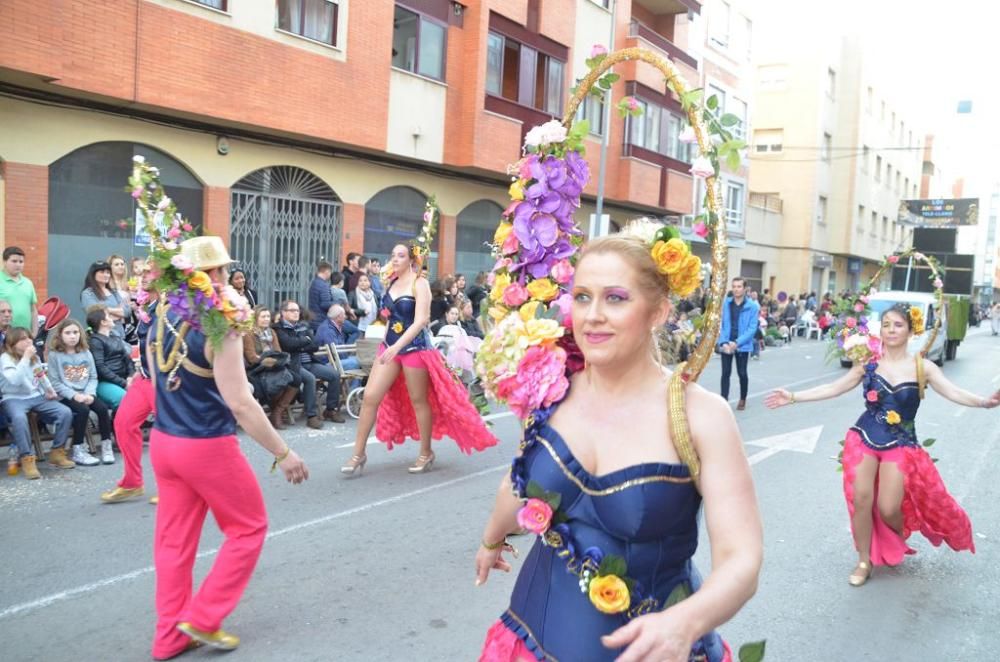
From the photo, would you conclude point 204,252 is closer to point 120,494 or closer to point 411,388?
point 120,494

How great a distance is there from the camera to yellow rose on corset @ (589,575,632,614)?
203 cm

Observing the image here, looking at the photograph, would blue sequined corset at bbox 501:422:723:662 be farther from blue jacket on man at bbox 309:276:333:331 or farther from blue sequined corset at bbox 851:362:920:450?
blue jacket on man at bbox 309:276:333:331

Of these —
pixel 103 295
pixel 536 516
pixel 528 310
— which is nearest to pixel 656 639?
pixel 536 516

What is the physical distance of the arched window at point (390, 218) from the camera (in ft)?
55.2

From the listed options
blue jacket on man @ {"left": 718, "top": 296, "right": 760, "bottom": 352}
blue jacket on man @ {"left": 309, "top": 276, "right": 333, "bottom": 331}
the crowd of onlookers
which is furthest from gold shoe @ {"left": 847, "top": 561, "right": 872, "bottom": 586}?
blue jacket on man @ {"left": 309, "top": 276, "right": 333, "bottom": 331}

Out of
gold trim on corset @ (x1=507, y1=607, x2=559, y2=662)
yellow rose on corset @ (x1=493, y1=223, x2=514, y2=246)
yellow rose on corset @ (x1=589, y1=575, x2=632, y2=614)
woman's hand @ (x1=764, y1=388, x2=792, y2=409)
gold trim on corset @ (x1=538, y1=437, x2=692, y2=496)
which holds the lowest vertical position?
gold trim on corset @ (x1=507, y1=607, x2=559, y2=662)

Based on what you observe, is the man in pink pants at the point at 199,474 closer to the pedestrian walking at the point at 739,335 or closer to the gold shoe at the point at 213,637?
the gold shoe at the point at 213,637

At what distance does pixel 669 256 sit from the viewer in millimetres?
2150

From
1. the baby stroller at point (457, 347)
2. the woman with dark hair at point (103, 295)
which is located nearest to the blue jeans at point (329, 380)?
the baby stroller at point (457, 347)

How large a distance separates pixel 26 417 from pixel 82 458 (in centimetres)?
64

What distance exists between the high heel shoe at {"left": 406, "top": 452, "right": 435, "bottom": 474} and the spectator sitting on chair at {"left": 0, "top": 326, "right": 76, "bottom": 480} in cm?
305

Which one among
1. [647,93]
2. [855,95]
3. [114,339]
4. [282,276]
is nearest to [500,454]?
[114,339]

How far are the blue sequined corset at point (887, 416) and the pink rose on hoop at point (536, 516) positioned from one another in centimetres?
394

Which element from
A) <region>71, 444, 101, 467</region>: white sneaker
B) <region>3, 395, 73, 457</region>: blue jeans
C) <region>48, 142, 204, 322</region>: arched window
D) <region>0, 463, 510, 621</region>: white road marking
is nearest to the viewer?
<region>0, 463, 510, 621</region>: white road marking
